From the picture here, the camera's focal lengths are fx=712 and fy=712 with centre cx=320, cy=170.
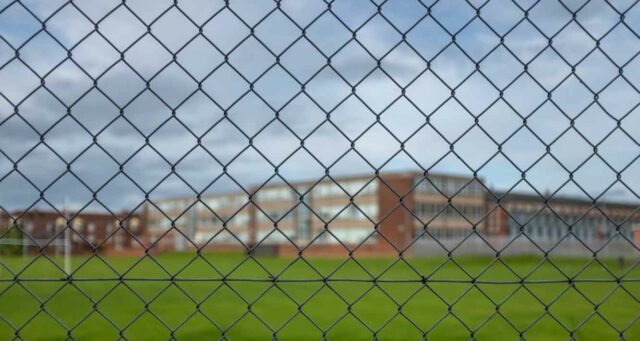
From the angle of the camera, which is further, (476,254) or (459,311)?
(476,254)

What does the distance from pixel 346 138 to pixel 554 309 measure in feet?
20.1

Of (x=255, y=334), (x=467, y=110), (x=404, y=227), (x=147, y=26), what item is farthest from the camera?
(x=404, y=227)

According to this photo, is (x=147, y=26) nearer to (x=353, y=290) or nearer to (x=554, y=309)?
(x=554, y=309)

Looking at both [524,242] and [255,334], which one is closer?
[255,334]

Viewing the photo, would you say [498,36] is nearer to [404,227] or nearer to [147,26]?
[147,26]

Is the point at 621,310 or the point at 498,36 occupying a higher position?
the point at 498,36

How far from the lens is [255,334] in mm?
5137

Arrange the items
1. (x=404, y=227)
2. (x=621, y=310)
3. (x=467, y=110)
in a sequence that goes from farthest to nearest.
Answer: (x=404, y=227) → (x=621, y=310) → (x=467, y=110)

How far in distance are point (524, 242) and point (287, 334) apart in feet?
131

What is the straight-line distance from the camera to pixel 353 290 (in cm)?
1052

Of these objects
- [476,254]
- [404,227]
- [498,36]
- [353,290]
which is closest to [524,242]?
[476,254]

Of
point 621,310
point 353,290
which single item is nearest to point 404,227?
point 353,290

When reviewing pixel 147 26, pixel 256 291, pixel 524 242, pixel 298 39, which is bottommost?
pixel 524 242

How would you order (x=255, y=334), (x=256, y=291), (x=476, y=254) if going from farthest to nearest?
1. (x=476, y=254)
2. (x=256, y=291)
3. (x=255, y=334)
